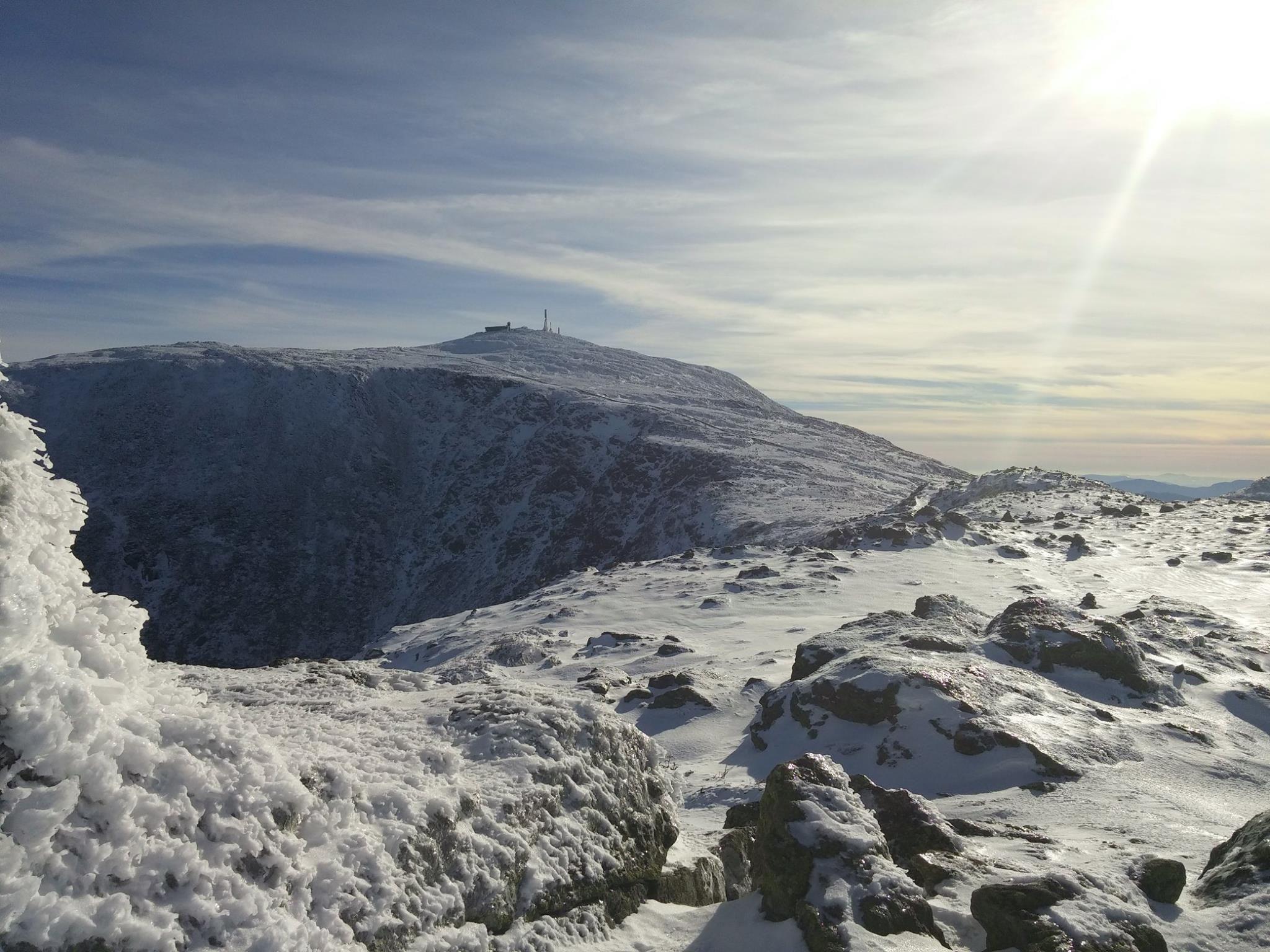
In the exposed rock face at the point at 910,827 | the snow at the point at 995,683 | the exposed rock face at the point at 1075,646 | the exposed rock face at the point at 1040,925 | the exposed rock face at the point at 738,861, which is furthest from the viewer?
the exposed rock face at the point at 1075,646

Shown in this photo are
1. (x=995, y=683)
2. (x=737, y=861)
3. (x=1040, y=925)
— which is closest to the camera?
(x=1040, y=925)

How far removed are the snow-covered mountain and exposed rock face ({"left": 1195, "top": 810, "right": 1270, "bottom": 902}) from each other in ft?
126

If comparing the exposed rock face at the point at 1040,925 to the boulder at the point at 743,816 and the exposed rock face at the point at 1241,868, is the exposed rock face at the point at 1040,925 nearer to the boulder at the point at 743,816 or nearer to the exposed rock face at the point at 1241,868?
the exposed rock face at the point at 1241,868

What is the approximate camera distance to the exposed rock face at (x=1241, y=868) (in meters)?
6.72

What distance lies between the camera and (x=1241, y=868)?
22.8ft

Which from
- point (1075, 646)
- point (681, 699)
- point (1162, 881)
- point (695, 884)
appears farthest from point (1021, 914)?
point (1075, 646)

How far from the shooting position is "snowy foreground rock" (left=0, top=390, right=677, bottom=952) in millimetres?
3727

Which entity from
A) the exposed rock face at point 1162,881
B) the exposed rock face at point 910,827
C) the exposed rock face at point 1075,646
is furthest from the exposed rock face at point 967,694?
the exposed rock face at point 1162,881

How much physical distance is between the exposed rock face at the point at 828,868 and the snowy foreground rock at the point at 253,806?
102 cm

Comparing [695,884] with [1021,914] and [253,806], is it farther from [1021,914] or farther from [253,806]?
[253,806]

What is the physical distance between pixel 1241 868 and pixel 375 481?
85359mm

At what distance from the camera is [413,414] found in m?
95.6

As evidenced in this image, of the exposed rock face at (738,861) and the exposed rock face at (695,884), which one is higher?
the exposed rock face at (695,884)

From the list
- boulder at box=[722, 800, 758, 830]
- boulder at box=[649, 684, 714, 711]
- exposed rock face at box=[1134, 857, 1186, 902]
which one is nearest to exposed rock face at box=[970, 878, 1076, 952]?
exposed rock face at box=[1134, 857, 1186, 902]
